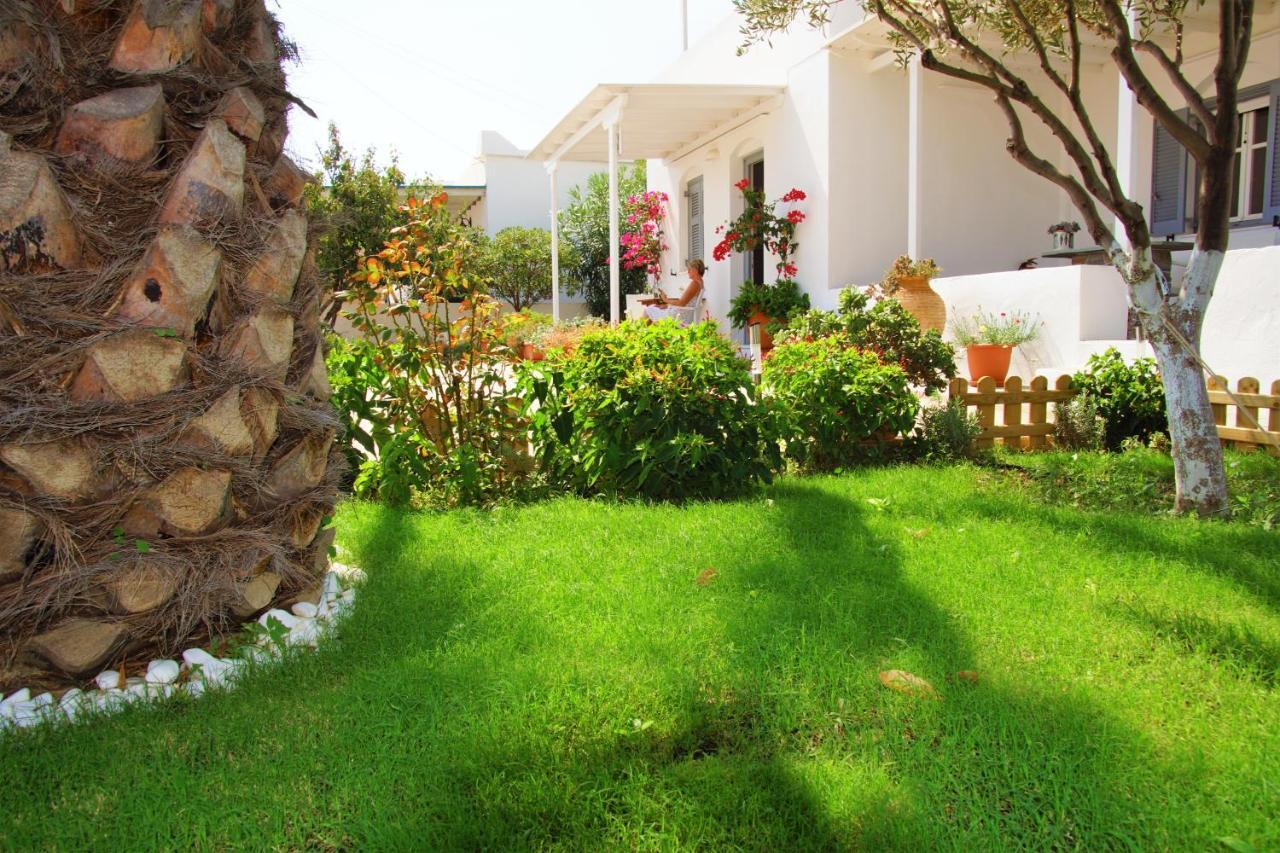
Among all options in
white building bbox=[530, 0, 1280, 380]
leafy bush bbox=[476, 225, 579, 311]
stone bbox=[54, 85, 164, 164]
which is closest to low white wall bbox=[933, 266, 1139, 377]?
white building bbox=[530, 0, 1280, 380]

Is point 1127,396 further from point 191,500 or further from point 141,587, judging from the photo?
point 141,587

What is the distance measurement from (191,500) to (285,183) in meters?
1.12

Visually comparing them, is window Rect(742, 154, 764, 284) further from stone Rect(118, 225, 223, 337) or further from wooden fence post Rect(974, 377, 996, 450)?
stone Rect(118, 225, 223, 337)

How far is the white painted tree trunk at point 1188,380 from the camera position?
4.39 m

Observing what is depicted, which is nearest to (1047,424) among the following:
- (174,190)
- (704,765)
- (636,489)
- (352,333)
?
(636,489)

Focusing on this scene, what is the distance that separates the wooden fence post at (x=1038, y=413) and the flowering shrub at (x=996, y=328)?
5.96 ft

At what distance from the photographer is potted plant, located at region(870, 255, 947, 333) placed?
29.6 feet

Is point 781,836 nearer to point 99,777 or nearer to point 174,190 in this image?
point 99,777

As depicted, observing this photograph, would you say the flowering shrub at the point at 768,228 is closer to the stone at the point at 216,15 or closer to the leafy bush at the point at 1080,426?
the leafy bush at the point at 1080,426

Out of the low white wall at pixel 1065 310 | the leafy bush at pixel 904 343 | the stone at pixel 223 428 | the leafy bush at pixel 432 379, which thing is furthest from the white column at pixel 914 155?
the stone at pixel 223 428

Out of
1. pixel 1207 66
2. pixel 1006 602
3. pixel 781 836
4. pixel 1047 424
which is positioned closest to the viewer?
pixel 781 836

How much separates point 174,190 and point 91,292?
0.38 meters

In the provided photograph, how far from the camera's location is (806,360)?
5.89m

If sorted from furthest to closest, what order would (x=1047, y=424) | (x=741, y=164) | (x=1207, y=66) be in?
(x=741, y=164) → (x=1207, y=66) → (x=1047, y=424)
